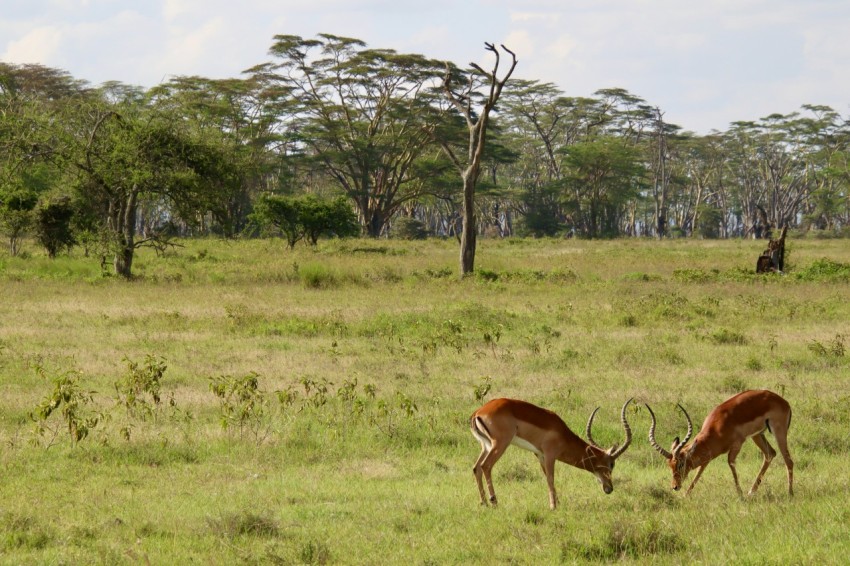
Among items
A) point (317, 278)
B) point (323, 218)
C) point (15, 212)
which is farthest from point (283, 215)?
point (317, 278)

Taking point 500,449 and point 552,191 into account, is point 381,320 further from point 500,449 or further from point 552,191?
point 552,191

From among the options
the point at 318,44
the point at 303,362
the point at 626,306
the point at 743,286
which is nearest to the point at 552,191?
the point at 318,44

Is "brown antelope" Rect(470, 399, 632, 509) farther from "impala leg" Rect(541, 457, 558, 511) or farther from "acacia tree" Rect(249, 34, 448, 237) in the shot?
"acacia tree" Rect(249, 34, 448, 237)

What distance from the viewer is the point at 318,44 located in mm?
49656

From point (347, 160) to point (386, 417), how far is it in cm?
4332

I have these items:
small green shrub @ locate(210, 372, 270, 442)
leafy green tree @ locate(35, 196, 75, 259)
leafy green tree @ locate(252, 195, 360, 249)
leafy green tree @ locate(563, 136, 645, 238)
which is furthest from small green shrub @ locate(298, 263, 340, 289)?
leafy green tree @ locate(563, 136, 645, 238)

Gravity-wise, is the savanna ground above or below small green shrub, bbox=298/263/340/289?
below

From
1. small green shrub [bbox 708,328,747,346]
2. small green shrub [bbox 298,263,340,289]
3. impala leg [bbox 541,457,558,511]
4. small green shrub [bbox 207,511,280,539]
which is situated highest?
small green shrub [bbox 298,263,340,289]

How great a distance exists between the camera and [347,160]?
5256cm

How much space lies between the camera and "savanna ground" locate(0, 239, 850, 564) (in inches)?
239

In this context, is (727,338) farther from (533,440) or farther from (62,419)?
(62,419)

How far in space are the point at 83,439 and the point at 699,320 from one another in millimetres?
11602

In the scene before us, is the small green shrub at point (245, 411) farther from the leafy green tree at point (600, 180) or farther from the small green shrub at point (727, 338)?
the leafy green tree at point (600, 180)

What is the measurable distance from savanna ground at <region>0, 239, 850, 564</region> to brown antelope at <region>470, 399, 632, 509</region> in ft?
0.92
